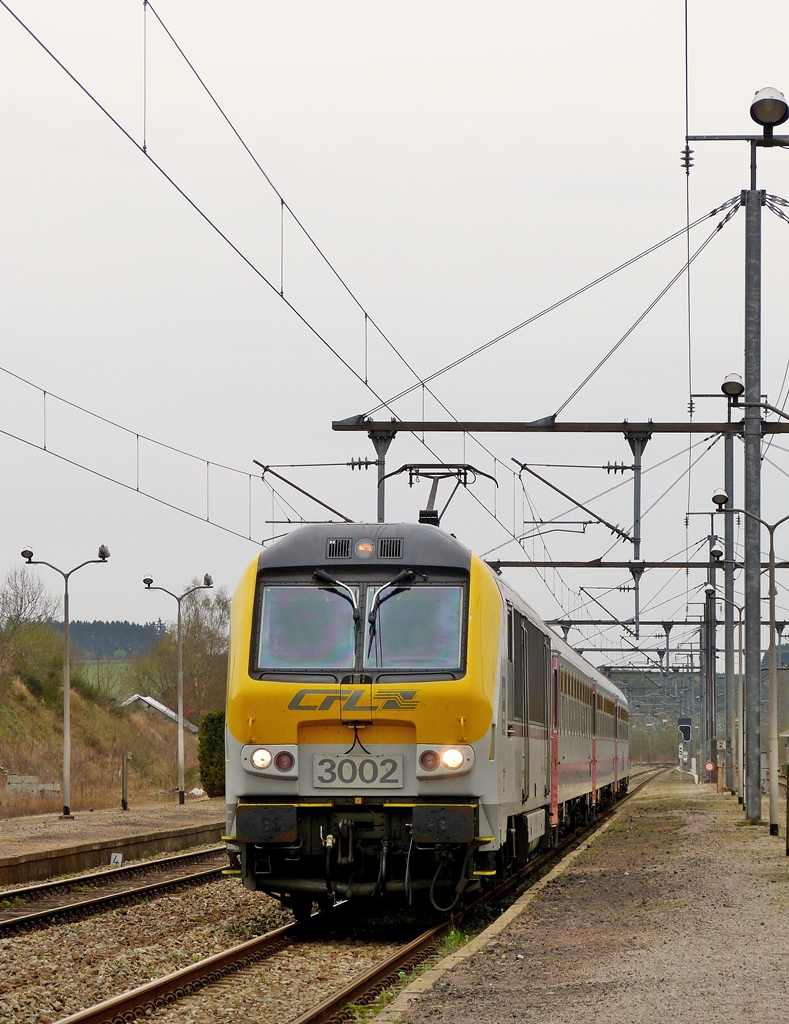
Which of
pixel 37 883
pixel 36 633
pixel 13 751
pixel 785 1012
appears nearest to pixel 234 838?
pixel 785 1012

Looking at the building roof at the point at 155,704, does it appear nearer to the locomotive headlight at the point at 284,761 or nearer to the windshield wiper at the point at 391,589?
the windshield wiper at the point at 391,589

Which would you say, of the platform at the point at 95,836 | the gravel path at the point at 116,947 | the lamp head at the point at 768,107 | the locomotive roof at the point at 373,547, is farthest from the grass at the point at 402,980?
the lamp head at the point at 768,107

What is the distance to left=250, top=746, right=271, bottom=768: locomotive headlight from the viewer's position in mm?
12492

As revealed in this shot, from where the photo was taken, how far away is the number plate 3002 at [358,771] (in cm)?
1239

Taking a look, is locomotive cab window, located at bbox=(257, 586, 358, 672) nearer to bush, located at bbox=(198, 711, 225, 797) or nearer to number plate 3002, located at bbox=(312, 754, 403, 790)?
number plate 3002, located at bbox=(312, 754, 403, 790)

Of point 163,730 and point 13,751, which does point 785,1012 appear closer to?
point 13,751

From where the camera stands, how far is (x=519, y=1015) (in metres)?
8.80

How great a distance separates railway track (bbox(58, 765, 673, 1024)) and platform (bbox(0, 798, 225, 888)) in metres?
7.68

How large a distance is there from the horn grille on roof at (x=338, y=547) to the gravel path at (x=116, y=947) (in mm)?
3464

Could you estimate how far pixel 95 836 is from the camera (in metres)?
28.8

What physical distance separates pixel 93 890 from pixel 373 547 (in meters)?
8.10

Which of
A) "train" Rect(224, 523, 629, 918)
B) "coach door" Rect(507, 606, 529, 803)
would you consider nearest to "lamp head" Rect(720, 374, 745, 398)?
"coach door" Rect(507, 606, 529, 803)

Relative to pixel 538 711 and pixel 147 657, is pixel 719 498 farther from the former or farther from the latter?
pixel 147 657

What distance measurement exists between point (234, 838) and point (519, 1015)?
4.24 m
